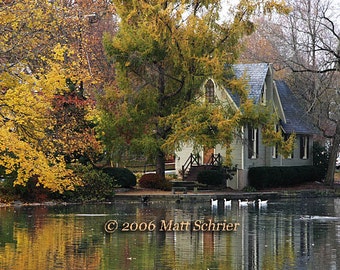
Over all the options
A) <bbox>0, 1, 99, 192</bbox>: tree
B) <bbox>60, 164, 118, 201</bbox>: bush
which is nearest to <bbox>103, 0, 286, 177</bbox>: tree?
<bbox>60, 164, 118, 201</bbox>: bush

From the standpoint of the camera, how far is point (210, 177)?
46062mm

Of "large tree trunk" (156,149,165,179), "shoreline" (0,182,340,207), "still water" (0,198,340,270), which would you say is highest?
"large tree trunk" (156,149,165,179)

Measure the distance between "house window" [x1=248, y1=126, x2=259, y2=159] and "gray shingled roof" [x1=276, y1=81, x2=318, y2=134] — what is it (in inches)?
133

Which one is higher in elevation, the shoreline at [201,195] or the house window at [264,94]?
the house window at [264,94]

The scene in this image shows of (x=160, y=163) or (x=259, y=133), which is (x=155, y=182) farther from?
(x=259, y=133)

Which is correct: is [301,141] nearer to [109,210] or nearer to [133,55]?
[133,55]

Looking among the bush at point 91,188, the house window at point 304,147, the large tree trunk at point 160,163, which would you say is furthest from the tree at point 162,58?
the house window at point 304,147

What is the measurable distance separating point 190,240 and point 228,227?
439 centimetres

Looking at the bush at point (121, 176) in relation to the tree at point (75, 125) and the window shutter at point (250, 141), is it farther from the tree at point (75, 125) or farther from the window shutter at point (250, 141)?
the window shutter at point (250, 141)

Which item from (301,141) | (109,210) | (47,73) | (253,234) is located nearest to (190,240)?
(253,234)

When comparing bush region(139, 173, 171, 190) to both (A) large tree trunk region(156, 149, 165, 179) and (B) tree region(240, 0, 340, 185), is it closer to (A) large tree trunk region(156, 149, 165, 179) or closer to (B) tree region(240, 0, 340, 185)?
(A) large tree trunk region(156, 149, 165, 179)

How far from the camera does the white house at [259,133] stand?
49.0m

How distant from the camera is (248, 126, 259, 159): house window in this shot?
50.6 m

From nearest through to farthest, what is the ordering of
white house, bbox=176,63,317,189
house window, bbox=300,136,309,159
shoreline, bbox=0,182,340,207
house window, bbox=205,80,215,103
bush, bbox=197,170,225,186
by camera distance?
shoreline, bbox=0,182,340,207, bush, bbox=197,170,225,186, house window, bbox=205,80,215,103, white house, bbox=176,63,317,189, house window, bbox=300,136,309,159
